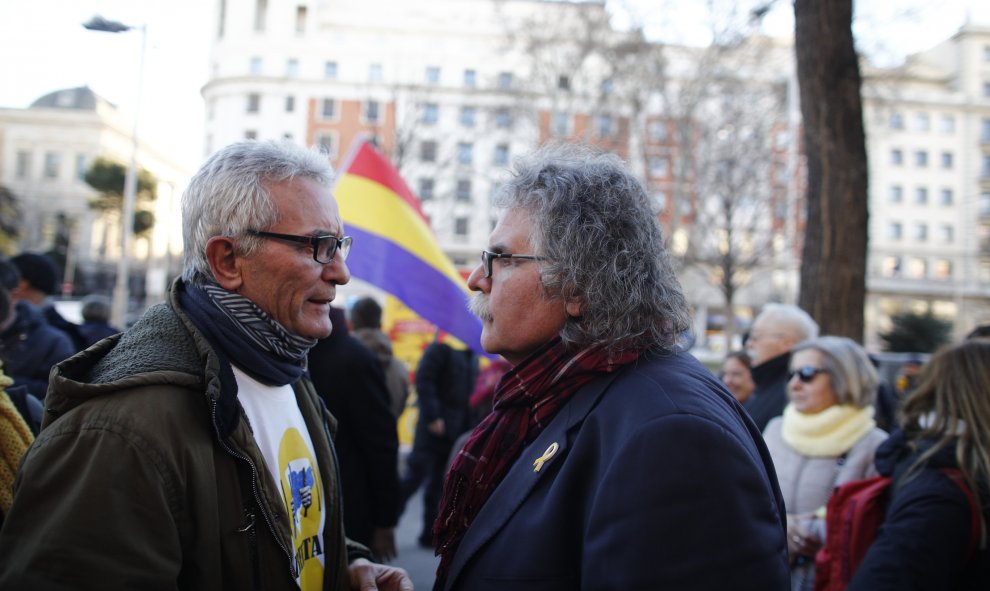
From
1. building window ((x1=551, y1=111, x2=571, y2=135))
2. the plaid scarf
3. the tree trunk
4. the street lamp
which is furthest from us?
building window ((x1=551, y1=111, x2=571, y2=135))

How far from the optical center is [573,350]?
1776mm

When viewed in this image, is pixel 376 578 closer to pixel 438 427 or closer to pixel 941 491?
pixel 941 491

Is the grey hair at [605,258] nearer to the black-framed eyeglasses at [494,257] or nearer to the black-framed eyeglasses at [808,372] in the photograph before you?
the black-framed eyeglasses at [494,257]

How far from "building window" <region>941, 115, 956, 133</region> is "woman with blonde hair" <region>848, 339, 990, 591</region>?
70.3m

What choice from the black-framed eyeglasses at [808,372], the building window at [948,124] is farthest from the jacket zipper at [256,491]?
the building window at [948,124]

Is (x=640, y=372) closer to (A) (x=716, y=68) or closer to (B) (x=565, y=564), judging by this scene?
(B) (x=565, y=564)

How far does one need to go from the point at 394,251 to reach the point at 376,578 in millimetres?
3670

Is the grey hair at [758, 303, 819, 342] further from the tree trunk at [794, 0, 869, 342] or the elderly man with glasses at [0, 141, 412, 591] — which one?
the elderly man with glasses at [0, 141, 412, 591]

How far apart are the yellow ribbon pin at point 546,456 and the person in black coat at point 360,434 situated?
7.31 feet

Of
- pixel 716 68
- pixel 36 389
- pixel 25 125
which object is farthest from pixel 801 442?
pixel 25 125

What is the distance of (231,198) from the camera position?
191 cm

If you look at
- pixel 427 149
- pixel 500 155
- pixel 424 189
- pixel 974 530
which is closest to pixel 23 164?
pixel 427 149

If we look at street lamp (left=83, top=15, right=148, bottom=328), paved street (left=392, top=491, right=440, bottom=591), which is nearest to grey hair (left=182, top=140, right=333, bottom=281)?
paved street (left=392, top=491, right=440, bottom=591)

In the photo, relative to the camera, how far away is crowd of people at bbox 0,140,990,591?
140 centimetres
